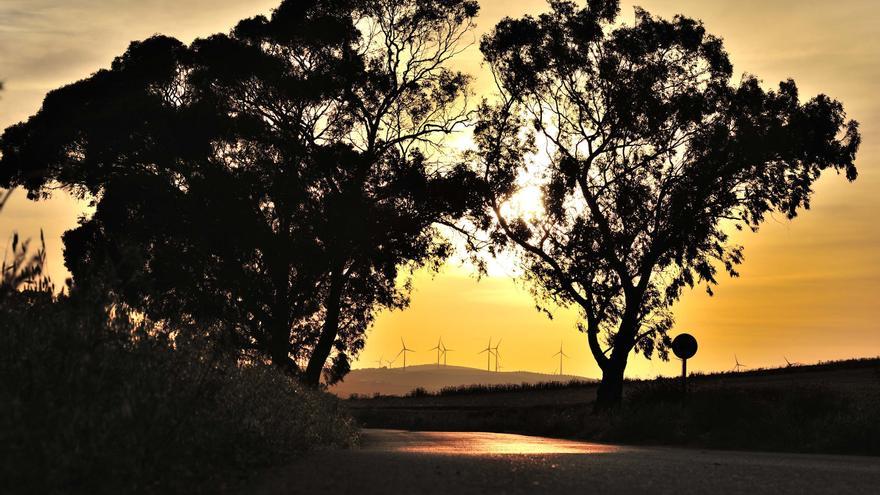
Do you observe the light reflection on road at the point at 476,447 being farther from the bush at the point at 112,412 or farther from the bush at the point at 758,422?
the bush at the point at 758,422

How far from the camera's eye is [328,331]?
39.3 metres

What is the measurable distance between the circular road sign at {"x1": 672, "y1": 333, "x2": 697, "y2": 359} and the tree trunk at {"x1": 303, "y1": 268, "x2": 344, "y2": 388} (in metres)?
14.0

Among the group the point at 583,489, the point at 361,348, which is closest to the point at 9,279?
the point at 583,489

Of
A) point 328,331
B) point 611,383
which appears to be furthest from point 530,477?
point 328,331

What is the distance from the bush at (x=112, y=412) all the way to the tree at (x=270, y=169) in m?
26.1

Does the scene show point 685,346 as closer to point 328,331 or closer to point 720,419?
point 720,419

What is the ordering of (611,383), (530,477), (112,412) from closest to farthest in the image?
1. (112,412)
2. (530,477)
3. (611,383)

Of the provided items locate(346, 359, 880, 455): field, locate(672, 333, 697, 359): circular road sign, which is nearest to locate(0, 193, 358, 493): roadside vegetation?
locate(346, 359, 880, 455): field

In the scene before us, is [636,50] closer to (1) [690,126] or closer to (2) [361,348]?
(1) [690,126]

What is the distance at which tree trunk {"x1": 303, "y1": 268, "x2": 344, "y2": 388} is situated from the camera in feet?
129

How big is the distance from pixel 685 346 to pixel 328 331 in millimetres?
14469

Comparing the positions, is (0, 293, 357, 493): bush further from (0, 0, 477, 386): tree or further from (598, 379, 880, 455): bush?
(0, 0, 477, 386): tree

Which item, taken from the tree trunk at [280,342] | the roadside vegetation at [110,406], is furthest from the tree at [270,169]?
the roadside vegetation at [110,406]

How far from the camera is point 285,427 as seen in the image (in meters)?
11.7
